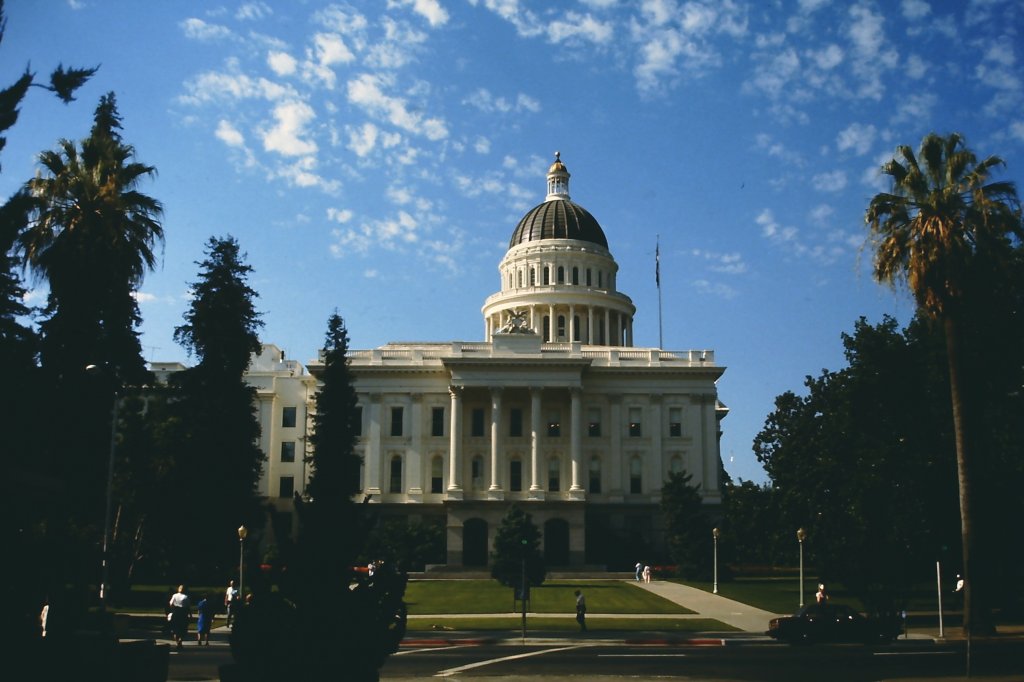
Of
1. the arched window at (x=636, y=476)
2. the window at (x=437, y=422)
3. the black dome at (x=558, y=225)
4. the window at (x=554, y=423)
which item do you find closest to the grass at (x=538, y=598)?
the arched window at (x=636, y=476)

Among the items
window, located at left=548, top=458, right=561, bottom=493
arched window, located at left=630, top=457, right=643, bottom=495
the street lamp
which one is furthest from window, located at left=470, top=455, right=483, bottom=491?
the street lamp

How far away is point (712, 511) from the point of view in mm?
78750

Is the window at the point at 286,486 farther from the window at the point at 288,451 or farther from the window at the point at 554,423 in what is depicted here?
the window at the point at 554,423

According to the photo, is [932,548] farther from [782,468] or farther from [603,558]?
[603,558]

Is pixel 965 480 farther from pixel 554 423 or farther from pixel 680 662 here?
pixel 554 423

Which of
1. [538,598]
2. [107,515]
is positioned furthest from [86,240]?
[538,598]

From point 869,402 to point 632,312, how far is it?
5313 centimetres

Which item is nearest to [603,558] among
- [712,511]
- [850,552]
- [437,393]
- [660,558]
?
[660,558]

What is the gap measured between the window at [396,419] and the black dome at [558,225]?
2939cm

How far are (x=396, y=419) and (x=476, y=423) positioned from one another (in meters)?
6.59

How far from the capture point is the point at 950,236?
33.1m

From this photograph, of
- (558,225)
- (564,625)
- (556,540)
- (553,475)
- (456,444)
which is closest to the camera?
(564,625)

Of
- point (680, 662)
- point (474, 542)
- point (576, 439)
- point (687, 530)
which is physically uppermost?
point (576, 439)

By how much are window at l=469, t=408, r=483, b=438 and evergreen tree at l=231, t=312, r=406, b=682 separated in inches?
2662
